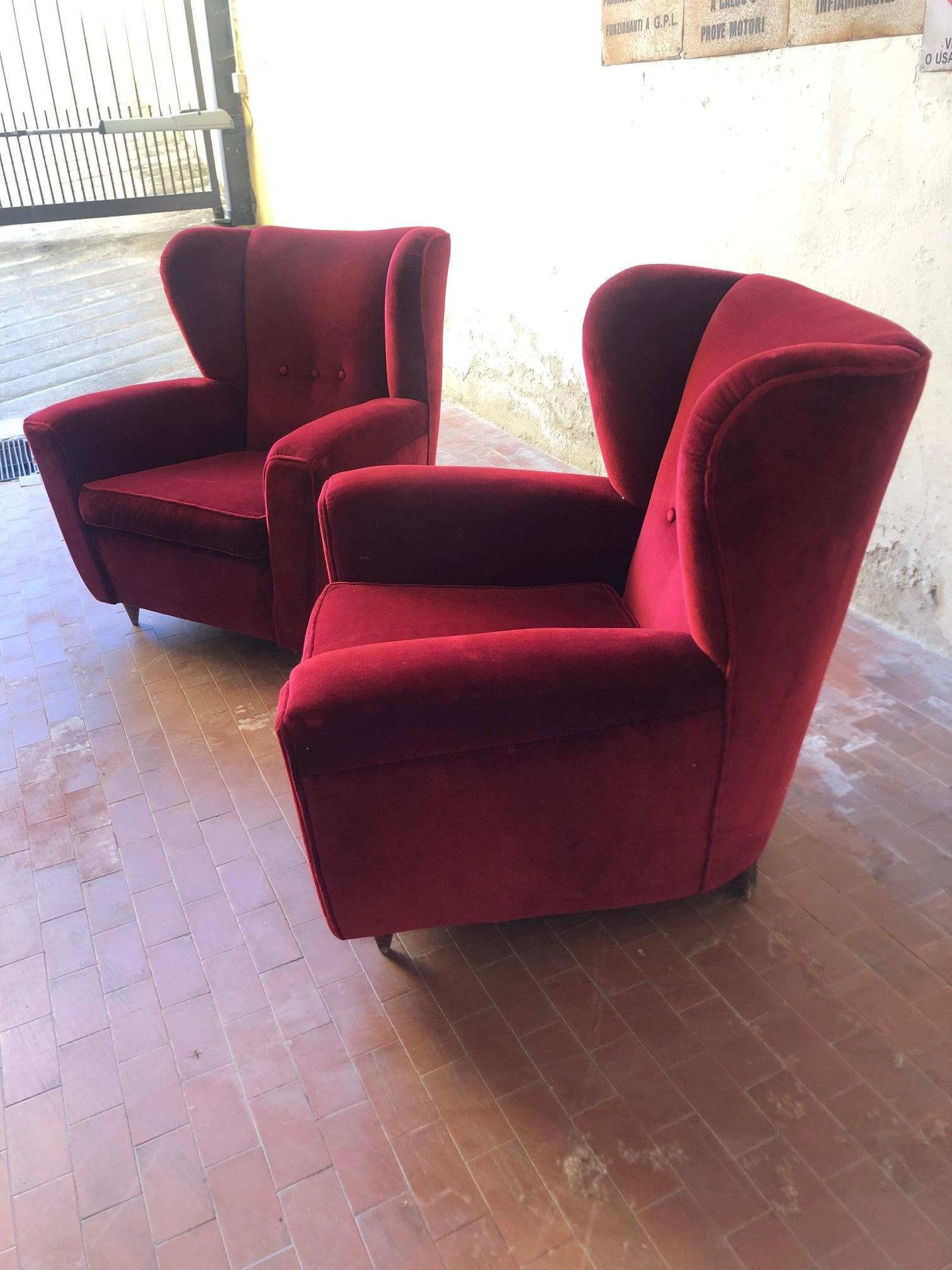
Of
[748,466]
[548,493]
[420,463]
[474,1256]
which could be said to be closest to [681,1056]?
[474,1256]

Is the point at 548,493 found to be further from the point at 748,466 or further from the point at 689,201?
the point at 689,201

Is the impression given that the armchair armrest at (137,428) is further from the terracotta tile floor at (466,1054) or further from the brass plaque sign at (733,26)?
the brass plaque sign at (733,26)

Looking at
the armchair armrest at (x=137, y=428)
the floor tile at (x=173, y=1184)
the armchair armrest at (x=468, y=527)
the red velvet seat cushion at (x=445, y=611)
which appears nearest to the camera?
the floor tile at (x=173, y=1184)

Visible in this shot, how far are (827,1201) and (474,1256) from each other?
1.49 ft

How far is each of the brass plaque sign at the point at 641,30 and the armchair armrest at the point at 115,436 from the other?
1.51 meters

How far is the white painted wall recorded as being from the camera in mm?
2168

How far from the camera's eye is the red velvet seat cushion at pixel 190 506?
2.27 m

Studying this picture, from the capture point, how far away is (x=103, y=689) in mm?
2406

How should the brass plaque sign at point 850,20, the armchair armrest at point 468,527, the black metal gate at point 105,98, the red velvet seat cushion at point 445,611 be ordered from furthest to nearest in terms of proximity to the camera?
the black metal gate at point 105,98
the brass plaque sign at point 850,20
the armchair armrest at point 468,527
the red velvet seat cushion at point 445,611

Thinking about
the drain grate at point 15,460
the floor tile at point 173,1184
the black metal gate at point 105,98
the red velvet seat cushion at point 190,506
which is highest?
the black metal gate at point 105,98

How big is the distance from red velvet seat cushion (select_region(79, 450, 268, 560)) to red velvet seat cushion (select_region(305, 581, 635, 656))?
47 cm

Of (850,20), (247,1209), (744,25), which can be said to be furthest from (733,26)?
(247,1209)

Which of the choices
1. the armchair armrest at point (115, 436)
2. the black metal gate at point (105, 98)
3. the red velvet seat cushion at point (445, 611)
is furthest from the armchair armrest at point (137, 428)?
the black metal gate at point (105, 98)

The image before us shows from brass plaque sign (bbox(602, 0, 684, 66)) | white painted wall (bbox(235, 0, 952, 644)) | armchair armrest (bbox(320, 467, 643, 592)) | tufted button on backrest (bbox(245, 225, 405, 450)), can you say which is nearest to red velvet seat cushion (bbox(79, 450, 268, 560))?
tufted button on backrest (bbox(245, 225, 405, 450))
